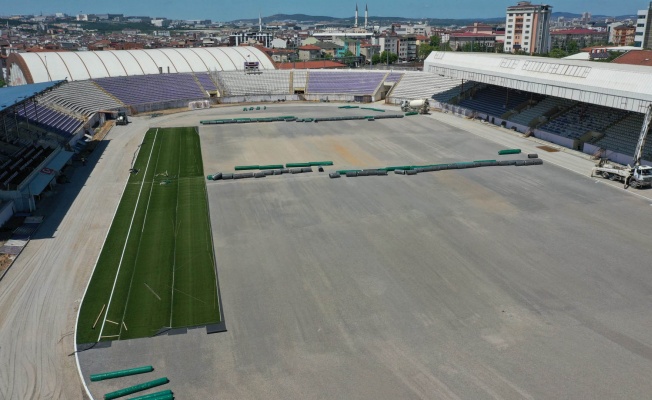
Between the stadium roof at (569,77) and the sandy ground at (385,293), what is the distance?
905 centimetres

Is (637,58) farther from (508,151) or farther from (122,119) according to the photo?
(122,119)

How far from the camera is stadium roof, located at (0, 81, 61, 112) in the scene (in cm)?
4381

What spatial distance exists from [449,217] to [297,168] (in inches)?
701

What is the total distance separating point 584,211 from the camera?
38781mm

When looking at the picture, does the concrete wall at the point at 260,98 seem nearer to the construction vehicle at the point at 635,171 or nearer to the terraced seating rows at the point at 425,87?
the terraced seating rows at the point at 425,87

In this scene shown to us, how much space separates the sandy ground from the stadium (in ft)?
0.41

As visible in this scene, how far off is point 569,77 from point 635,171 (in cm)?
1543

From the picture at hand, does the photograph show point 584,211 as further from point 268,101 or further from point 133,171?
point 268,101

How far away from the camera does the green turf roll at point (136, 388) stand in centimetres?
1974

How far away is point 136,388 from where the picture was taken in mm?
20109

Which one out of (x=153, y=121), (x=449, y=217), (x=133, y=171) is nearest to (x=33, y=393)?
(x=449, y=217)

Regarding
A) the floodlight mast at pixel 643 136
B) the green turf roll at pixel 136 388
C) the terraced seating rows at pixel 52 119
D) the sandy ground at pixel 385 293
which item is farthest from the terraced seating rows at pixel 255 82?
the green turf roll at pixel 136 388

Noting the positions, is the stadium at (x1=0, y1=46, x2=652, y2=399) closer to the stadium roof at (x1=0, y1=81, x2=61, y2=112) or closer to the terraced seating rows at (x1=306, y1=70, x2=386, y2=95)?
the stadium roof at (x1=0, y1=81, x2=61, y2=112)

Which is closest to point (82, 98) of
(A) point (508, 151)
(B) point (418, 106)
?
(B) point (418, 106)
